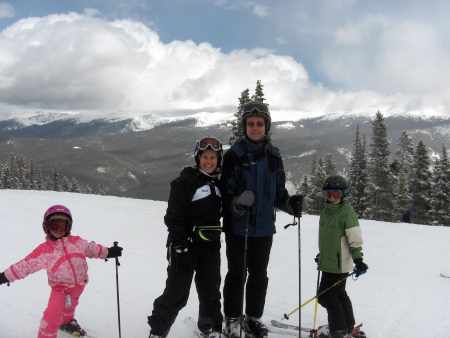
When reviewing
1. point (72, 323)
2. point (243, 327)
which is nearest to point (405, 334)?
point (243, 327)

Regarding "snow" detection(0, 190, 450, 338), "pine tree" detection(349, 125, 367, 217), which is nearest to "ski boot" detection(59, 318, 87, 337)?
"snow" detection(0, 190, 450, 338)

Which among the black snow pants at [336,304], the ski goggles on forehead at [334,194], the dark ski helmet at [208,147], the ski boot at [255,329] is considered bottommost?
the ski boot at [255,329]

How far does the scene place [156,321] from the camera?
4.59 meters

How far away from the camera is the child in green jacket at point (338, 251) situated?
5082 millimetres

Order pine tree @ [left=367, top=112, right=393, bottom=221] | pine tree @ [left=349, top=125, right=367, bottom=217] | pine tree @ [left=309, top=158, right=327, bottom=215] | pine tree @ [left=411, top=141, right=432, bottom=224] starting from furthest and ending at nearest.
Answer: pine tree @ [left=309, top=158, right=327, bottom=215], pine tree @ [left=349, top=125, right=367, bottom=217], pine tree @ [left=367, top=112, right=393, bottom=221], pine tree @ [left=411, top=141, right=432, bottom=224]

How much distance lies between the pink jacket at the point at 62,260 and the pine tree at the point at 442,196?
33.4 m

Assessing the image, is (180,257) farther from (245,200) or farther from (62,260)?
(62,260)

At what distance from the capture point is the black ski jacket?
14.7ft

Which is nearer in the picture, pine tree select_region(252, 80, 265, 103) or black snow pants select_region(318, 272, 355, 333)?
black snow pants select_region(318, 272, 355, 333)

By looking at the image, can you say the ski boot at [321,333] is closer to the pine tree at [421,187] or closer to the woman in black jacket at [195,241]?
the woman in black jacket at [195,241]

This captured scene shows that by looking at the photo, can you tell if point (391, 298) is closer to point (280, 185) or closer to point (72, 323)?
point (280, 185)

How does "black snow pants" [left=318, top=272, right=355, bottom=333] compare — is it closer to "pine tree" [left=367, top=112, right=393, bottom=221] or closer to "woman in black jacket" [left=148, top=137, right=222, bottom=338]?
"woman in black jacket" [left=148, top=137, right=222, bottom=338]

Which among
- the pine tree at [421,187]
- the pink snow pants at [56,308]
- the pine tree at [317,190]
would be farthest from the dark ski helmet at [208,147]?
the pine tree at [317,190]

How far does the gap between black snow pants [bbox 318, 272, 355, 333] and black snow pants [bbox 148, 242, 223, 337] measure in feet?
4.38
